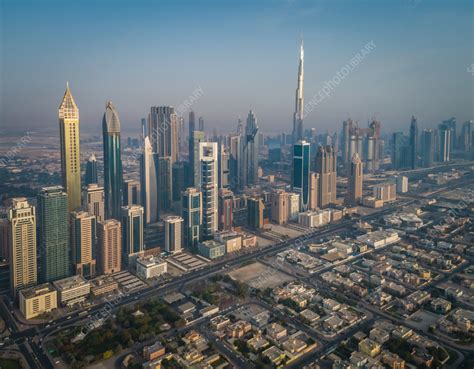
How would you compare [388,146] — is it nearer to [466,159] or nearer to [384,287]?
[466,159]

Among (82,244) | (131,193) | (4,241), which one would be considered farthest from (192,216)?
(4,241)

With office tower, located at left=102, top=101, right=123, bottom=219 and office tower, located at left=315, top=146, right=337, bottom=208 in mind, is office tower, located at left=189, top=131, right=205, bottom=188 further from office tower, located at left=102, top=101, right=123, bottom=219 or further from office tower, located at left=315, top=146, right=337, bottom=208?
office tower, located at left=315, top=146, right=337, bottom=208

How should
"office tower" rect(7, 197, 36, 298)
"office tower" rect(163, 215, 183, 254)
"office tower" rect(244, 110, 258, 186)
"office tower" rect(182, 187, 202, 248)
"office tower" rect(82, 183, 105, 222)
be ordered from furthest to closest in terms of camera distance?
"office tower" rect(244, 110, 258, 186) < "office tower" rect(82, 183, 105, 222) < "office tower" rect(182, 187, 202, 248) < "office tower" rect(163, 215, 183, 254) < "office tower" rect(7, 197, 36, 298)

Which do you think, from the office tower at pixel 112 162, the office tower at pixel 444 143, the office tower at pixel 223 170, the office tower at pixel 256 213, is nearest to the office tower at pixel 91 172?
the office tower at pixel 112 162

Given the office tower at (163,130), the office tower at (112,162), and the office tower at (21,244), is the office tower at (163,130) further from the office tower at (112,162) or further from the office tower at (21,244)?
the office tower at (21,244)

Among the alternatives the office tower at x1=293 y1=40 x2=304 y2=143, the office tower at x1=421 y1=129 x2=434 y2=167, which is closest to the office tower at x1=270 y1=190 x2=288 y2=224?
the office tower at x1=293 y1=40 x2=304 y2=143

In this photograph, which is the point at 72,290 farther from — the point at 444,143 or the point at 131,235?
the point at 444,143
